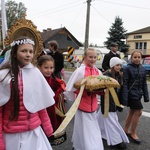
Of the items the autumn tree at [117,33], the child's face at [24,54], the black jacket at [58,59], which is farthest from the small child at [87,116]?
the autumn tree at [117,33]

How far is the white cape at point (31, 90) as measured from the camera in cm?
197

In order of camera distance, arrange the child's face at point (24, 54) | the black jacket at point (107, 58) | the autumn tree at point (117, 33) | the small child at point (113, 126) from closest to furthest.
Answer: the child's face at point (24, 54), the small child at point (113, 126), the black jacket at point (107, 58), the autumn tree at point (117, 33)

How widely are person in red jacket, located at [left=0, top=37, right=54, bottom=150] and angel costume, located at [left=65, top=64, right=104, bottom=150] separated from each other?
113cm

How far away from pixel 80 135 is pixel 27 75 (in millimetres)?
1630

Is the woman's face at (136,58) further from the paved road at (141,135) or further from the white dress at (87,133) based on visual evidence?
the paved road at (141,135)

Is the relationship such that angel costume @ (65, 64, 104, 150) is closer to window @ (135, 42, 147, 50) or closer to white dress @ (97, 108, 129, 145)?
white dress @ (97, 108, 129, 145)

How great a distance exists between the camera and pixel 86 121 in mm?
3217

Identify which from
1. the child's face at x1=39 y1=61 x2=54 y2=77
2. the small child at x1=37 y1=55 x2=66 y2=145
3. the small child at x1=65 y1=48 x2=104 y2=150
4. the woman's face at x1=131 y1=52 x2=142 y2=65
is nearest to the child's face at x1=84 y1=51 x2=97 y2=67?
the small child at x1=65 y1=48 x2=104 y2=150

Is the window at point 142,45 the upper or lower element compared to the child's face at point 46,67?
upper

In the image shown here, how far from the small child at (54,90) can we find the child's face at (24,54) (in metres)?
0.90

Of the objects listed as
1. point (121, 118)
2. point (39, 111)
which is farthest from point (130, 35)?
point (39, 111)

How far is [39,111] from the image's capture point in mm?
2266

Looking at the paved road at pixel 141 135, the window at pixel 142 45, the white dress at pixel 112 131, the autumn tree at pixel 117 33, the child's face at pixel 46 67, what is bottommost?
the paved road at pixel 141 135

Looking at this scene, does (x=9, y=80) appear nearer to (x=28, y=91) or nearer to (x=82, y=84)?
(x=28, y=91)
